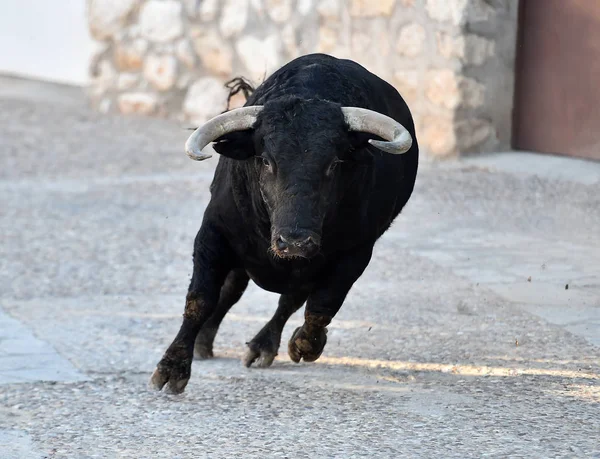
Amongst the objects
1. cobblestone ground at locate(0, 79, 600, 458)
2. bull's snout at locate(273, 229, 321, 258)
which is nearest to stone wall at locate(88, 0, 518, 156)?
cobblestone ground at locate(0, 79, 600, 458)

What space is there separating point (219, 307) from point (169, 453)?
5.28 ft

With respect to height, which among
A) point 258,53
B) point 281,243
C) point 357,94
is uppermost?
point 357,94

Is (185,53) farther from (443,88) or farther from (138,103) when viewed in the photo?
(443,88)

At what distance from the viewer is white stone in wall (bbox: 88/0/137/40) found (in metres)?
13.3

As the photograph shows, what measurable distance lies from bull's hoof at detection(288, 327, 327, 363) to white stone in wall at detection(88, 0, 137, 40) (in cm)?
914

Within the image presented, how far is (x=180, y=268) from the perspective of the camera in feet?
23.3

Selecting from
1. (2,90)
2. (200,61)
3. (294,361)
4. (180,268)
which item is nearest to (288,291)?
(294,361)

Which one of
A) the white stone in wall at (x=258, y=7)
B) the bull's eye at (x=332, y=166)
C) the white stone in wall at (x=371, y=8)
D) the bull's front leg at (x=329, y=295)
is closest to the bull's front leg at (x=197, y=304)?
the bull's front leg at (x=329, y=295)

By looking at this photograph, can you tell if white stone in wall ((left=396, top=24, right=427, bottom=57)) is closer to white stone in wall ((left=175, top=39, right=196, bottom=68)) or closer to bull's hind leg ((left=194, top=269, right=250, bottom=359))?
white stone in wall ((left=175, top=39, right=196, bottom=68))

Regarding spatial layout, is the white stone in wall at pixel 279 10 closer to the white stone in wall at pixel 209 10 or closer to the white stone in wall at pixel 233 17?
the white stone in wall at pixel 233 17

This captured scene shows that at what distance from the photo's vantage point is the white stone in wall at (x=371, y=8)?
10.6m

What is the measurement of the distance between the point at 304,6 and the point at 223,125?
760 centimetres

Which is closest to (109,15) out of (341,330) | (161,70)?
(161,70)

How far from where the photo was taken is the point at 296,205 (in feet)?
13.5
